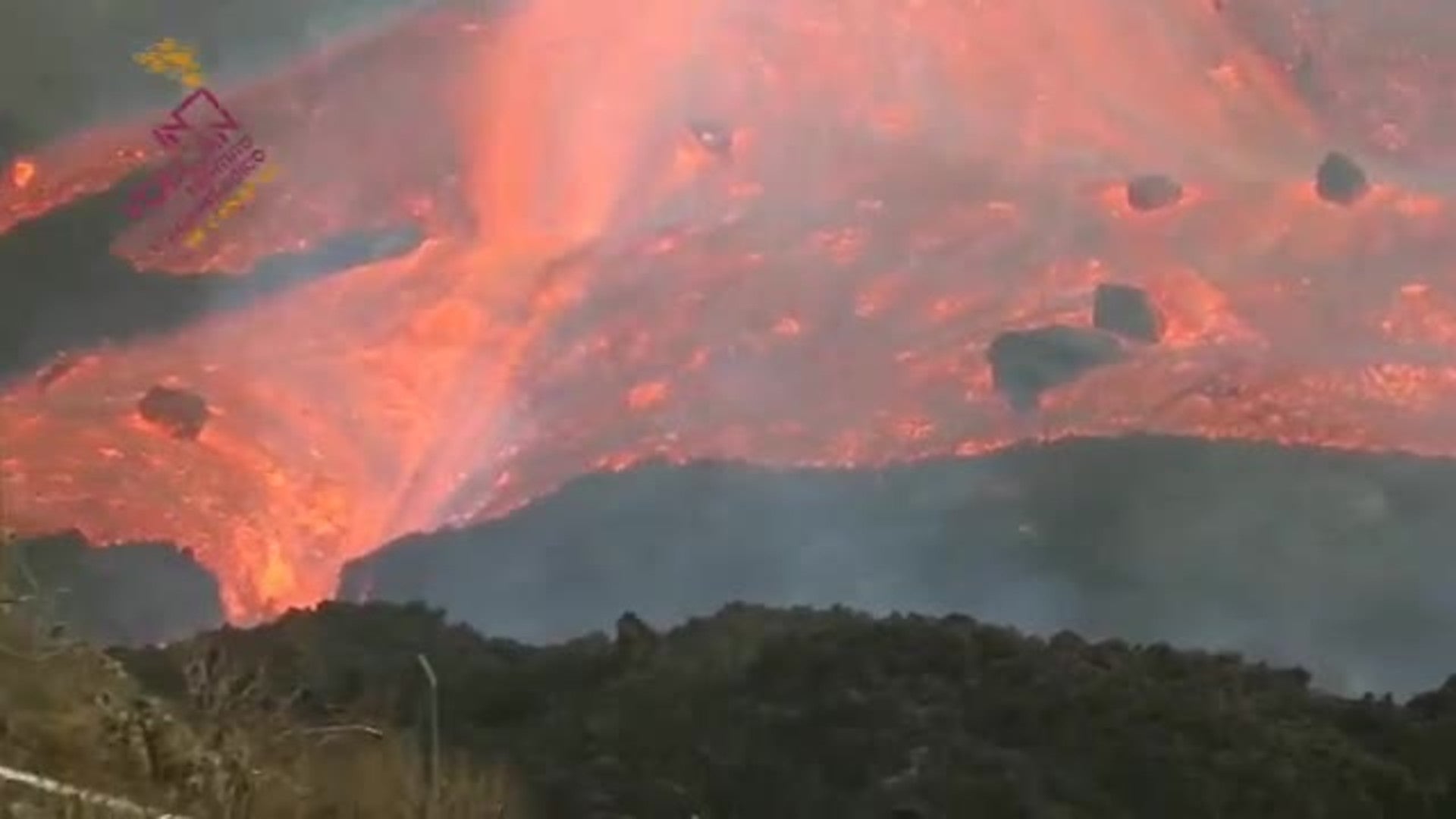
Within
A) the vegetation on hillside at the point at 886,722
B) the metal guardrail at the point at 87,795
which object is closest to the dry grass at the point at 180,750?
the metal guardrail at the point at 87,795

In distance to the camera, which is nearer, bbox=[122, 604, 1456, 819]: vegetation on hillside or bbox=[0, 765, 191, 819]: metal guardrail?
bbox=[0, 765, 191, 819]: metal guardrail

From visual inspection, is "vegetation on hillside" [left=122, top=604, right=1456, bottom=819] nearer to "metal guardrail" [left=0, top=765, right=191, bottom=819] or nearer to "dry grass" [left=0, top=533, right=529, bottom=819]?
"dry grass" [left=0, top=533, right=529, bottom=819]

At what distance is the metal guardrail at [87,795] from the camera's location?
18.7 feet

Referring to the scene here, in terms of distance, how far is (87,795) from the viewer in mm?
5734

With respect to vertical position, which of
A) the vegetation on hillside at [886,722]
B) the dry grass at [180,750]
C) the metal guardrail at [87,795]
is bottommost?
the metal guardrail at [87,795]

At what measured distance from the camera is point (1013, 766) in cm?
1089

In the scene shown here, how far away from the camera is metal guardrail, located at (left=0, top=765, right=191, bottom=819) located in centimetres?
570

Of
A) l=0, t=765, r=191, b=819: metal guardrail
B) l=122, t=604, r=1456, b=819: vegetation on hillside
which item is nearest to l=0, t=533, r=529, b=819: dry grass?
l=0, t=765, r=191, b=819: metal guardrail

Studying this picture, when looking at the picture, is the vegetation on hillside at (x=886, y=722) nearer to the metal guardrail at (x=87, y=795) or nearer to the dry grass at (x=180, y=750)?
the dry grass at (x=180, y=750)

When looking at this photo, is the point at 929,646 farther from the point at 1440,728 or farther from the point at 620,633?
the point at 1440,728

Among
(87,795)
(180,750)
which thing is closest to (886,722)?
(180,750)

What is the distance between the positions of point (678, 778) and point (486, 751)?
3.82 feet

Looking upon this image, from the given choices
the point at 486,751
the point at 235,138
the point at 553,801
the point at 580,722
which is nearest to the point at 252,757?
the point at 553,801

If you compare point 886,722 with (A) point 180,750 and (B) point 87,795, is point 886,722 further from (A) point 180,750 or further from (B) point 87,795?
(B) point 87,795
